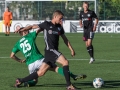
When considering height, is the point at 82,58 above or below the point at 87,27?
below

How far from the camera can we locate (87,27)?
1877cm

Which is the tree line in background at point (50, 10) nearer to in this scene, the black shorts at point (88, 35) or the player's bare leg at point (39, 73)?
the black shorts at point (88, 35)

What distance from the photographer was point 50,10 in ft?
163

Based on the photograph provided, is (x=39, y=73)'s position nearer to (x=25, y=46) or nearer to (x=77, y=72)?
(x=25, y=46)

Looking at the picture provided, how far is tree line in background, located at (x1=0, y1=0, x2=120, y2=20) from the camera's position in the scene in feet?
160

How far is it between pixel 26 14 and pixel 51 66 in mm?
38093

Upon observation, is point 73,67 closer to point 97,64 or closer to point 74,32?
point 97,64

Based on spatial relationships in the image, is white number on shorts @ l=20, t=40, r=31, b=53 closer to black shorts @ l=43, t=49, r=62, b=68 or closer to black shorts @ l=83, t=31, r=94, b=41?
black shorts @ l=43, t=49, r=62, b=68

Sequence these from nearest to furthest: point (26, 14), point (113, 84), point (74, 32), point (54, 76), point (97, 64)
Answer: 1. point (113, 84)
2. point (54, 76)
3. point (97, 64)
4. point (74, 32)
5. point (26, 14)

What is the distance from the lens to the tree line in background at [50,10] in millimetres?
48834

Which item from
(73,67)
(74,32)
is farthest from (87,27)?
(74,32)

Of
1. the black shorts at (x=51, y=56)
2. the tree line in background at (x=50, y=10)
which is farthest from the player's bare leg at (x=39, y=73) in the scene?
the tree line in background at (x=50, y=10)

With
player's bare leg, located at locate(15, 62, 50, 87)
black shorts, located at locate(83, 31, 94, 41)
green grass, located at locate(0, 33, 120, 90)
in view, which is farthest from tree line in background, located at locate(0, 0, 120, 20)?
player's bare leg, located at locate(15, 62, 50, 87)

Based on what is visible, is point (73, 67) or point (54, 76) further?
point (73, 67)
